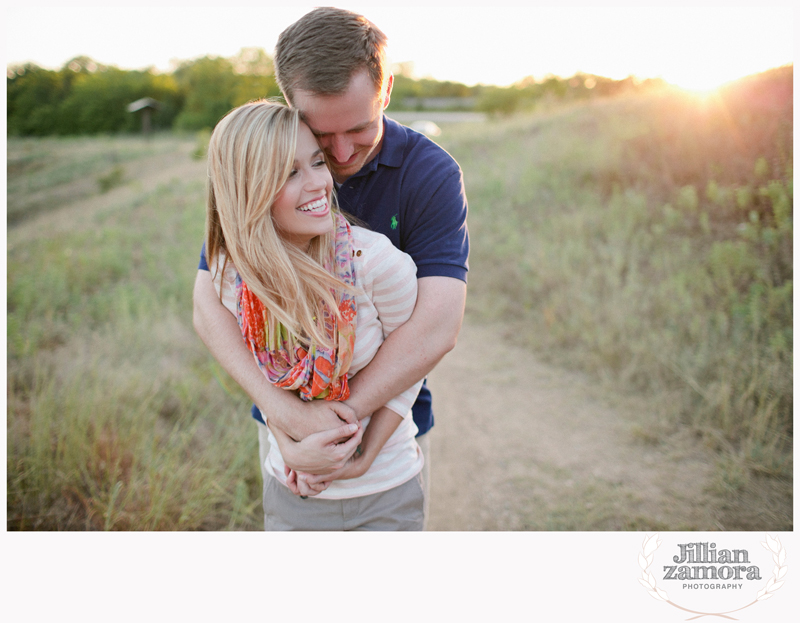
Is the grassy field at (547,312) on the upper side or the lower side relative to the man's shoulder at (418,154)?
lower

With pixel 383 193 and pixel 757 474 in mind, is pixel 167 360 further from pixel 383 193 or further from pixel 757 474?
pixel 757 474

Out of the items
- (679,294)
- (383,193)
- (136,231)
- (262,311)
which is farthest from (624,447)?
(136,231)

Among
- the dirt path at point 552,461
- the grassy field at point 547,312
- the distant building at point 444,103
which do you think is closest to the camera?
the grassy field at point 547,312

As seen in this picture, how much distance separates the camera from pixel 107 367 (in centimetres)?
371

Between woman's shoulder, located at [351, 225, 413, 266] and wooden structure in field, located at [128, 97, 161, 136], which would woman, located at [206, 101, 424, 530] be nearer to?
woman's shoulder, located at [351, 225, 413, 266]

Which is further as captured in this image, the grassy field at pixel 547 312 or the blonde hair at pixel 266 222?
the grassy field at pixel 547 312

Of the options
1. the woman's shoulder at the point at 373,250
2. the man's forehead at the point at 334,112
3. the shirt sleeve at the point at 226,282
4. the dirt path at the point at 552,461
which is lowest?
the dirt path at the point at 552,461

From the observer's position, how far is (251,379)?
1543 mm

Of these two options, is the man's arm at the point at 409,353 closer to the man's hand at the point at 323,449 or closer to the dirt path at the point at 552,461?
the man's hand at the point at 323,449

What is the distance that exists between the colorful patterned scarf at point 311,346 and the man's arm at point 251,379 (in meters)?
0.04

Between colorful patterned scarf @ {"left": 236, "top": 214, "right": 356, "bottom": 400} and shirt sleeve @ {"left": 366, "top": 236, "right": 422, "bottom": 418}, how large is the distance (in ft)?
0.23

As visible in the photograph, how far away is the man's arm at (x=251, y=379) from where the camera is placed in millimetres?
1457

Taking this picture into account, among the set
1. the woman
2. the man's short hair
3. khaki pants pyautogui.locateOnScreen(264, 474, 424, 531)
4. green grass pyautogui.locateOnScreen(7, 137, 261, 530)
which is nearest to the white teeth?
the woman
